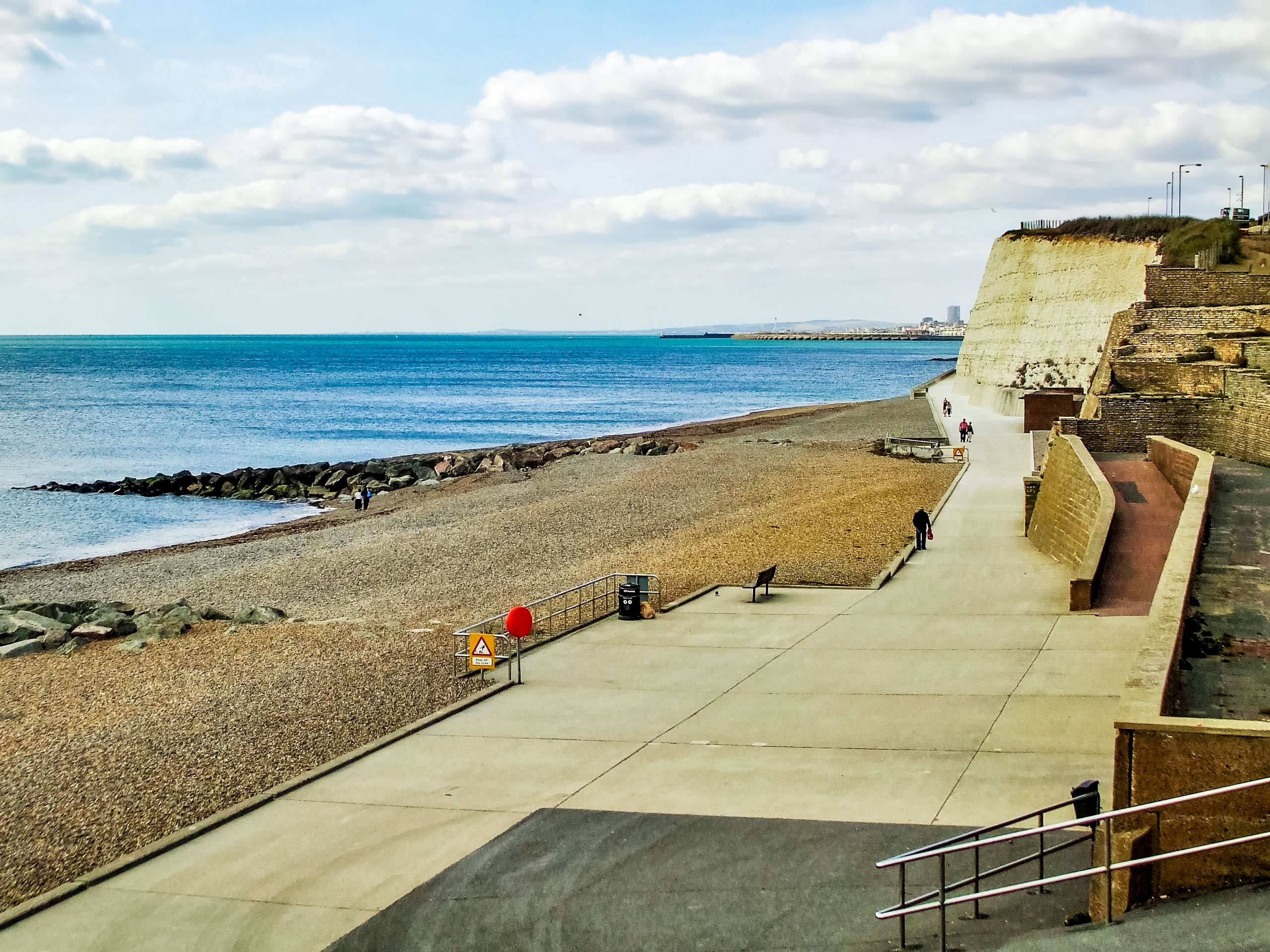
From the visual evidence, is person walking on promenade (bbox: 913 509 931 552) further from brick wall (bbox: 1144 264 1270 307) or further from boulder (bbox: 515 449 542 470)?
boulder (bbox: 515 449 542 470)

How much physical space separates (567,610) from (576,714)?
5.39 m

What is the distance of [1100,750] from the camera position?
12578 millimetres

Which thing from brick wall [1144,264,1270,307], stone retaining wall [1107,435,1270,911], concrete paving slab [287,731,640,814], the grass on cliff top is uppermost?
the grass on cliff top

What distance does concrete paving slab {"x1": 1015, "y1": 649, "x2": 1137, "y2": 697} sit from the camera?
14.9m

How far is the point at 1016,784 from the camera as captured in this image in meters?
11.8

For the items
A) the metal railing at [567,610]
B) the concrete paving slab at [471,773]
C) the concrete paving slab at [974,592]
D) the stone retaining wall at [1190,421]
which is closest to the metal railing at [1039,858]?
the concrete paving slab at [471,773]

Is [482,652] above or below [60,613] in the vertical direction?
above

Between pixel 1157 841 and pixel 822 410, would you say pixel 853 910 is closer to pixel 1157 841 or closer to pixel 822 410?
pixel 1157 841

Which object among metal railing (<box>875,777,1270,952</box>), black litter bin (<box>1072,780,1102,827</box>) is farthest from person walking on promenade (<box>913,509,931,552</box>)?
metal railing (<box>875,777,1270,952</box>)

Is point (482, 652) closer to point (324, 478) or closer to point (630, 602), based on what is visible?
point (630, 602)

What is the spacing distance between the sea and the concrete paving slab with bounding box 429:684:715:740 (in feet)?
80.8

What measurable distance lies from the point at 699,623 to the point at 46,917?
11.9 m

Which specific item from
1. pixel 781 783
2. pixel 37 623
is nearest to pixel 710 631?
pixel 781 783

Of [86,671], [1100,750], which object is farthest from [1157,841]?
[86,671]
